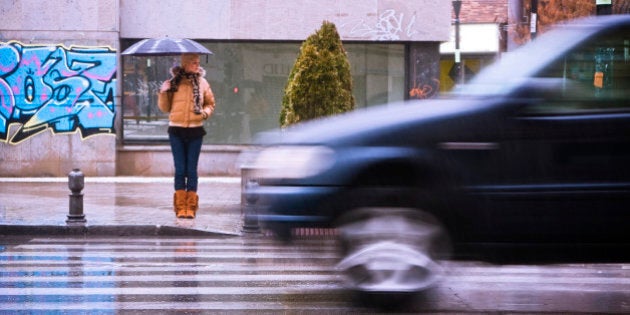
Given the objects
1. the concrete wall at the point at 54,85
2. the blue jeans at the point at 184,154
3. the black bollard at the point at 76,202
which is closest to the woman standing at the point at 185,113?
the blue jeans at the point at 184,154

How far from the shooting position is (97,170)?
19.7 meters

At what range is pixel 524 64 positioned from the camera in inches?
262

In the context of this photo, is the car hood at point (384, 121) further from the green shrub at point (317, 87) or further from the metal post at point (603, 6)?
the metal post at point (603, 6)

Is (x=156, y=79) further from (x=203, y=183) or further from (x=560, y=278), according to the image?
(x=560, y=278)

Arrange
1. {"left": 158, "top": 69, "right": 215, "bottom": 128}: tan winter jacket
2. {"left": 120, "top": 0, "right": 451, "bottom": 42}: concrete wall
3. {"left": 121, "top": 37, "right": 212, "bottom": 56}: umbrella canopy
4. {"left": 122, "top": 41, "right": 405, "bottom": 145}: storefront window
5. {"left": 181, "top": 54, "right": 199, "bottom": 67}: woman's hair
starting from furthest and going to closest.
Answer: {"left": 122, "top": 41, "right": 405, "bottom": 145}: storefront window → {"left": 120, "top": 0, "right": 451, "bottom": 42}: concrete wall → {"left": 121, "top": 37, "right": 212, "bottom": 56}: umbrella canopy → {"left": 181, "top": 54, "right": 199, "bottom": 67}: woman's hair → {"left": 158, "top": 69, "right": 215, "bottom": 128}: tan winter jacket

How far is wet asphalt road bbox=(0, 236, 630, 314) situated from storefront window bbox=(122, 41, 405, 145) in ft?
31.4

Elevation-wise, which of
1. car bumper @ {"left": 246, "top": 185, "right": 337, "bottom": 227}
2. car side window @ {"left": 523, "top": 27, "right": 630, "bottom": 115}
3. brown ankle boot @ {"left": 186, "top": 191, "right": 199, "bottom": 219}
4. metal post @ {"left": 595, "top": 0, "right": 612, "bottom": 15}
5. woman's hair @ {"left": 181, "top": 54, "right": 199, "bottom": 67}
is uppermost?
metal post @ {"left": 595, "top": 0, "right": 612, "bottom": 15}

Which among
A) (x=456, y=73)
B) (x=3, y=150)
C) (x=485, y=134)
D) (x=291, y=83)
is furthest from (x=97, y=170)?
(x=485, y=134)

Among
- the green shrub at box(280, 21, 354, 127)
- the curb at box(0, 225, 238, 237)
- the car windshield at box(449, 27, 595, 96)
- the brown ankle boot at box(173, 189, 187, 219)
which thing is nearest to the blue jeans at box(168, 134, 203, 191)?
the brown ankle boot at box(173, 189, 187, 219)

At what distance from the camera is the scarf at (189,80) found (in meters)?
12.3

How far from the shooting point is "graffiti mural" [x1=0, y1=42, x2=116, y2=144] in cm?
1948

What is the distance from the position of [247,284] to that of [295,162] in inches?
74.5

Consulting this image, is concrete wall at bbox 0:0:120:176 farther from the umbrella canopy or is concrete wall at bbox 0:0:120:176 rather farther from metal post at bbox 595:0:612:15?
metal post at bbox 595:0:612:15

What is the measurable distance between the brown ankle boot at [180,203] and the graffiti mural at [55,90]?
24.7 feet
